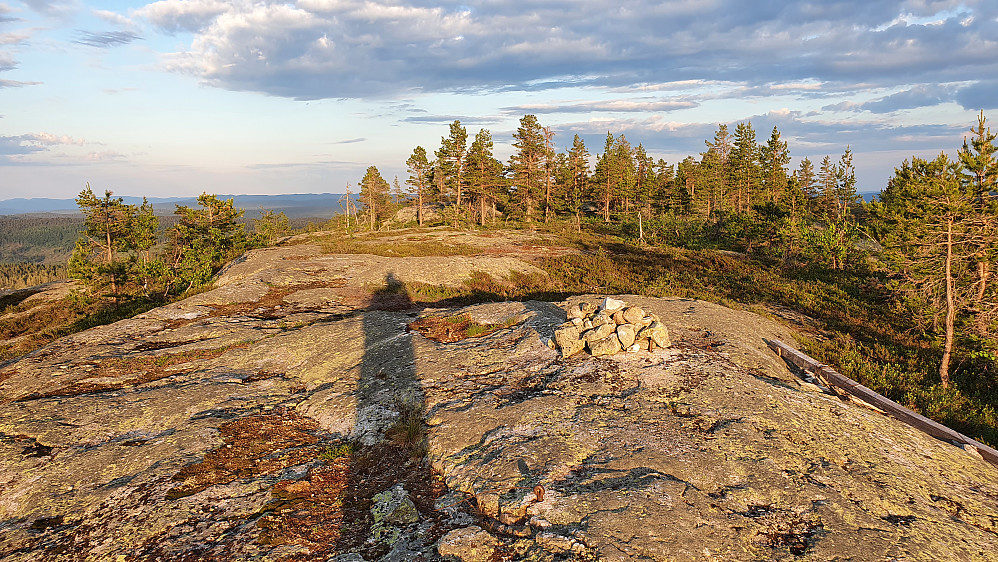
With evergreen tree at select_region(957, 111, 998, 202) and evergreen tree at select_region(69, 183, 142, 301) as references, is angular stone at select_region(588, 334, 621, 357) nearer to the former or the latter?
evergreen tree at select_region(957, 111, 998, 202)

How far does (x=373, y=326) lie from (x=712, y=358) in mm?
9604

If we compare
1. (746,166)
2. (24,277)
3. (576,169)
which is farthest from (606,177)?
(24,277)

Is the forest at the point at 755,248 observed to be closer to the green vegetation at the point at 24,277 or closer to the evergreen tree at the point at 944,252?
the evergreen tree at the point at 944,252

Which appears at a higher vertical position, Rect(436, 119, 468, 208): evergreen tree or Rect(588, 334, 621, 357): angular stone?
Rect(436, 119, 468, 208): evergreen tree

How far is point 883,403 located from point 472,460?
938cm

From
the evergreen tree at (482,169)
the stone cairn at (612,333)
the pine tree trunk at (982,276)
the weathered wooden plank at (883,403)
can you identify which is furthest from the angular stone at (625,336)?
the evergreen tree at (482,169)

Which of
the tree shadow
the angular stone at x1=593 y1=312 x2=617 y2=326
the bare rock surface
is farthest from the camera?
the angular stone at x1=593 y1=312 x2=617 y2=326

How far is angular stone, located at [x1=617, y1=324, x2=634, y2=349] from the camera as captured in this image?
10055mm

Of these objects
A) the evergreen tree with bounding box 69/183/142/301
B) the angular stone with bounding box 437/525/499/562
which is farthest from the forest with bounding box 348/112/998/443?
the evergreen tree with bounding box 69/183/142/301

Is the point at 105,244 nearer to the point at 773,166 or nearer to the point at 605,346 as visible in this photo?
the point at 605,346

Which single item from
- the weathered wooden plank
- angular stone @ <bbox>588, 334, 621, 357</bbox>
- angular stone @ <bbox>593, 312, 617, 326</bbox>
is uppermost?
angular stone @ <bbox>593, 312, 617, 326</bbox>

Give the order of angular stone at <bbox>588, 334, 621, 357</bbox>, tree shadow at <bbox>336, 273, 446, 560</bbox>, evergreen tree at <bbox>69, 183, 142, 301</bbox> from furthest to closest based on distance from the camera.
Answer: evergreen tree at <bbox>69, 183, 142, 301</bbox>, angular stone at <bbox>588, 334, 621, 357</bbox>, tree shadow at <bbox>336, 273, 446, 560</bbox>

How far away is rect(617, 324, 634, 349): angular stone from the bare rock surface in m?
0.35

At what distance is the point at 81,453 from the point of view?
22.7 feet
